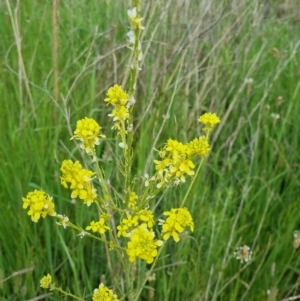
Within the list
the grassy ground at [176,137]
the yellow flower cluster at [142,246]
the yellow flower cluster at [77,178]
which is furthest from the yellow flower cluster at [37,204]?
the grassy ground at [176,137]

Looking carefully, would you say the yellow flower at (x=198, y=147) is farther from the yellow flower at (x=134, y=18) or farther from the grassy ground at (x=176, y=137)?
the grassy ground at (x=176, y=137)

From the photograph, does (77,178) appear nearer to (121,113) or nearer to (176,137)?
(121,113)

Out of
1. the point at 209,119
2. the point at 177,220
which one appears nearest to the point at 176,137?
the point at 209,119

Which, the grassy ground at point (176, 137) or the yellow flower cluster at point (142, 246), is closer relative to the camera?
the yellow flower cluster at point (142, 246)

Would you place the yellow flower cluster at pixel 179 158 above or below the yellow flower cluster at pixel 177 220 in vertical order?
above

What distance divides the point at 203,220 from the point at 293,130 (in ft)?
1.90

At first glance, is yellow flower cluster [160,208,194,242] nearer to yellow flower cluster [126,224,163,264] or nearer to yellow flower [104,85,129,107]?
yellow flower cluster [126,224,163,264]

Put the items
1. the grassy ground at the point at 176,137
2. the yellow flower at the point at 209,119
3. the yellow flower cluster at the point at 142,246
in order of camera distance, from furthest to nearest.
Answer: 1. the grassy ground at the point at 176,137
2. the yellow flower at the point at 209,119
3. the yellow flower cluster at the point at 142,246

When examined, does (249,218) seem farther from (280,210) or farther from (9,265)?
(9,265)

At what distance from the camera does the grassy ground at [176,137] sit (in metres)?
1.27

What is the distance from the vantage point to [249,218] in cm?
149

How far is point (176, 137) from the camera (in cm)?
147

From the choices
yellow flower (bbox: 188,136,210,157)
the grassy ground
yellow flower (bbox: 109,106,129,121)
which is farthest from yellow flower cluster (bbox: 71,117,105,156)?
the grassy ground

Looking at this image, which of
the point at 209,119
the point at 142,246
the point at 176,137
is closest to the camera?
the point at 142,246
